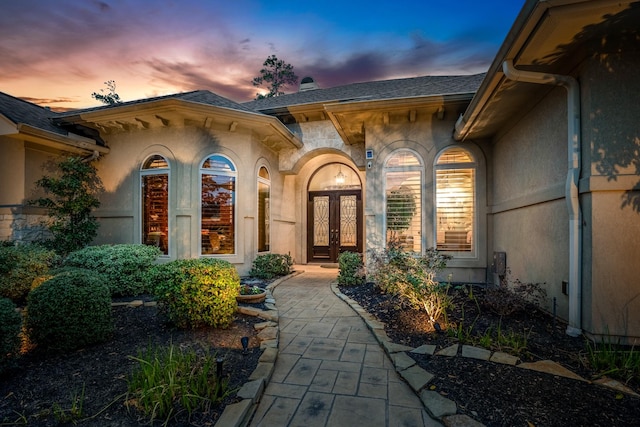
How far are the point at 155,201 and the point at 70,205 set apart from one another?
64.9 inches

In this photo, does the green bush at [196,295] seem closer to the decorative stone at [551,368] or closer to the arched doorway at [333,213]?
the decorative stone at [551,368]

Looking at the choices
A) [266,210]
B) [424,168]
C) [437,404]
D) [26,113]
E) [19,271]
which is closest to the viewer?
[437,404]

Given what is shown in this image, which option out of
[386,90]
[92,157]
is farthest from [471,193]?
[92,157]

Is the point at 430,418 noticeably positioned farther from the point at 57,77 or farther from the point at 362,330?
the point at 57,77

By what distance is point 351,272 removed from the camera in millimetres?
6379

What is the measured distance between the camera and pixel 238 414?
1.99 metres

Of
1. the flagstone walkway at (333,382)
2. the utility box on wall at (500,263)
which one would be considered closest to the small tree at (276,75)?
the utility box on wall at (500,263)

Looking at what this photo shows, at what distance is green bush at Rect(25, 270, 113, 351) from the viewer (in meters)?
2.87

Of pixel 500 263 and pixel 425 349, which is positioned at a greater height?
pixel 500 263

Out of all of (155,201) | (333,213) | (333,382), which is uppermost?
(155,201)

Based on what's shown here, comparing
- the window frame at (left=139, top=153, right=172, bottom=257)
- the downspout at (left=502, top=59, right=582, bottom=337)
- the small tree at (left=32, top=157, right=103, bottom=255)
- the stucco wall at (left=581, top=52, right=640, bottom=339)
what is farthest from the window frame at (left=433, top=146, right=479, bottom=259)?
the small tree at (left=32, top=157, right=103, bottom=255)

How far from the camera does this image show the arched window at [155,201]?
706 cm

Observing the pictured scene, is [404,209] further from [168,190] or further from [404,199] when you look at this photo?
[168,190]

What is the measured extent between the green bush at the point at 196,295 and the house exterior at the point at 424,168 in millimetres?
3510
